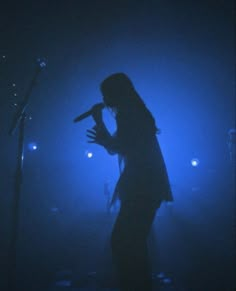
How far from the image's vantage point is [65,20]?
15.6 m

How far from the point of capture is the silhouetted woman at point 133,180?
2.11 metres

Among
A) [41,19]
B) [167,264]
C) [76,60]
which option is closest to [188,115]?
[76,60]

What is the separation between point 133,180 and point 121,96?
74cm

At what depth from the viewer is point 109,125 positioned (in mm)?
21250

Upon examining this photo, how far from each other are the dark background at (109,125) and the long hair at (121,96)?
2.30 metres

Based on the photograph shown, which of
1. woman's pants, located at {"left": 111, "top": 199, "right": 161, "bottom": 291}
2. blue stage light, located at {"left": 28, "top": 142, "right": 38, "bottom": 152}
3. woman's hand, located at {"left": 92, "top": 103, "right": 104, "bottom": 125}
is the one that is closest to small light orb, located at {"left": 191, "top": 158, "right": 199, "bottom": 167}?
blue stage light, located at {"left": 28, "top": 142, "right": 38, "bottom": 152}

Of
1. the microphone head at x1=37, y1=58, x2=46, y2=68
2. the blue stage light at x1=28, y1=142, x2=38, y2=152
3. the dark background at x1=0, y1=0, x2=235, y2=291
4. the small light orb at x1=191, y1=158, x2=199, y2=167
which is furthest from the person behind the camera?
the small light orb at x1=191, y1=158, x2=199, y2=167

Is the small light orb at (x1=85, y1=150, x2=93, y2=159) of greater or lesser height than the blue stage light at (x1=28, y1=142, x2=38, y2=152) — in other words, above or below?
below

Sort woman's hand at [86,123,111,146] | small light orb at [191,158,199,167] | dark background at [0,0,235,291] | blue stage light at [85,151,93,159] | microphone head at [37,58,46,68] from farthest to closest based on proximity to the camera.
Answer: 1. small light orb at [191,158,199,167]
2. blue stage light at [85,151,93,159]
3. dark background at [0,0,235,291]
4. microphone head at [37,58,46,68]
5. woman's hand at [86,123,111,146]

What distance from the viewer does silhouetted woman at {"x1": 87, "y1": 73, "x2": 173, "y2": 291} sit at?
2.11 meters

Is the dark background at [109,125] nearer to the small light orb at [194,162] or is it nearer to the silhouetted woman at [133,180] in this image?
the small light orb at [194,162]

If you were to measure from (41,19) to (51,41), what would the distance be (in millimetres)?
2142

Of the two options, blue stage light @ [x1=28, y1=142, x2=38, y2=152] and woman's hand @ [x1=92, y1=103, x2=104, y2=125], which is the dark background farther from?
woman's hand @ [x1=92, y1=103, x2=104, y2=125]

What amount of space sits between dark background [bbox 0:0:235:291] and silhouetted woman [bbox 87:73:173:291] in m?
1.76
